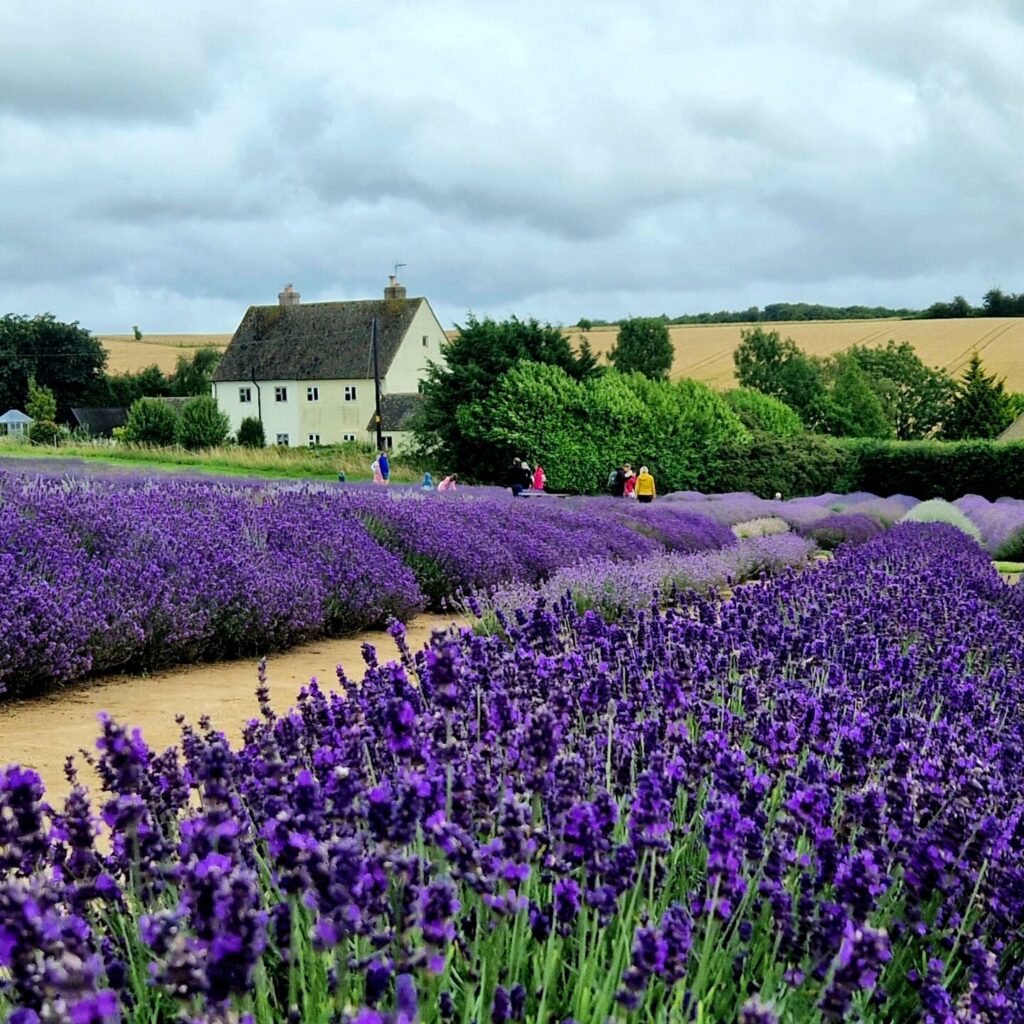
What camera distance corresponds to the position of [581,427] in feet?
91.1

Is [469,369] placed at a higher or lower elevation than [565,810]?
higher

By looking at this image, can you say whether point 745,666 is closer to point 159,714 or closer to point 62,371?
point 159,714

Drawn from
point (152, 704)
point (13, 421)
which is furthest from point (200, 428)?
point (152, 704)

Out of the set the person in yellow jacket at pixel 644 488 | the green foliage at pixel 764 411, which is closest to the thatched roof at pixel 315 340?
the green foliage at pixel 764 411

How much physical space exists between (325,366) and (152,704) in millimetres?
49718

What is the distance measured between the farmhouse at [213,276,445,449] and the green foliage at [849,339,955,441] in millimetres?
22341

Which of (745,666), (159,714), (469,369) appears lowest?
(159,714)

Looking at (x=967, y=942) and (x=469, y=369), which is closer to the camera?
(x=967, y=942)

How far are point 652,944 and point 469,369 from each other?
27.4m

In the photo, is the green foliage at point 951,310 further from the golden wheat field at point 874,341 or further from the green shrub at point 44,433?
the green shrub at point 44,433

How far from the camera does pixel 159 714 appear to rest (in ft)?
17.5

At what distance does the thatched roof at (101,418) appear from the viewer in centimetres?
6625

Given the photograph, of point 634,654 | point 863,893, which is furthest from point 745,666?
point 863,893

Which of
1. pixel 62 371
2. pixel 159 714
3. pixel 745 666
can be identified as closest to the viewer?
pixel 745 666
